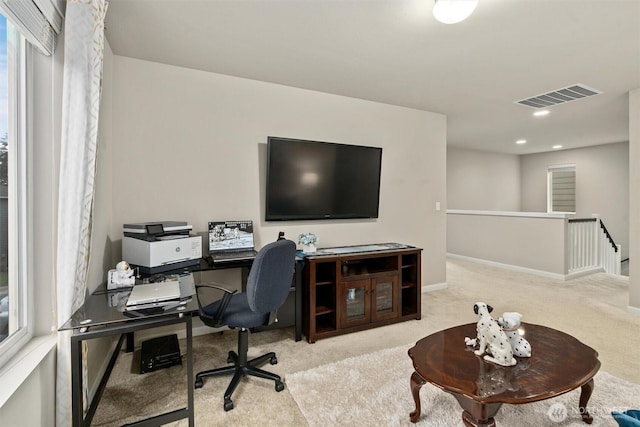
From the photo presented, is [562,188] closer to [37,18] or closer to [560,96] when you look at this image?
[560,96]

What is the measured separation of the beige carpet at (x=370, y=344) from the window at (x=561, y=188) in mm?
3037

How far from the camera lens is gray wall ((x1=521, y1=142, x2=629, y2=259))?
6582mm

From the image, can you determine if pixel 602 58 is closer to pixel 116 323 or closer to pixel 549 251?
pixel 549 251

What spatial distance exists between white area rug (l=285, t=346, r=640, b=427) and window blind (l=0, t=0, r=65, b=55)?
228 cm

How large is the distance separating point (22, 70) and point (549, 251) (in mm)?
6396

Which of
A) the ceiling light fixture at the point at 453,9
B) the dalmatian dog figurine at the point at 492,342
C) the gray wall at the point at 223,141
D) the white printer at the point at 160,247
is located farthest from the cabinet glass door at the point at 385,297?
the ceiling light fixture at the point at 453,9

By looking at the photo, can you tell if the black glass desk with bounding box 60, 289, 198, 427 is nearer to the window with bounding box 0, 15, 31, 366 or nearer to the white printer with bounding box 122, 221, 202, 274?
the window with bounding box 0, 15, 31, 366

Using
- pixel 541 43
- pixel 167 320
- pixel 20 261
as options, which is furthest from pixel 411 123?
pixel 20 261

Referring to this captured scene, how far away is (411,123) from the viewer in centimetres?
414

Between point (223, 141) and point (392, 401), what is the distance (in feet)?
8.25

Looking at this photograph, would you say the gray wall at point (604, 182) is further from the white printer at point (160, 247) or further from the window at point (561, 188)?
the white printer at point (160, 247)

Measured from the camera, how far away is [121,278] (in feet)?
6.66

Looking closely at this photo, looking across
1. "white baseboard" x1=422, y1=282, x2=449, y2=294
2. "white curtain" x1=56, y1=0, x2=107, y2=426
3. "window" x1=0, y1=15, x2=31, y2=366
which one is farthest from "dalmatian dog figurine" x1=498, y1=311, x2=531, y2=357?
"white baseboard" x1=422, y1=282, x2=449, y2=294

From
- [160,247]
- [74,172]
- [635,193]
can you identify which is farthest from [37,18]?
[635,193]
